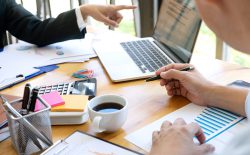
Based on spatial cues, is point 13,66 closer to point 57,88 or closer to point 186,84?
point 57,88

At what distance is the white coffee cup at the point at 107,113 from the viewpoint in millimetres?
777

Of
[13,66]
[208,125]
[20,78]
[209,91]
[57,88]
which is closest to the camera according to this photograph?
[208,125]

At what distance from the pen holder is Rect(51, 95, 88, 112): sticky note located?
0.09 m

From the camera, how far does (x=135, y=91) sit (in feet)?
3.38

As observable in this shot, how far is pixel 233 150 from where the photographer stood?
0.51m

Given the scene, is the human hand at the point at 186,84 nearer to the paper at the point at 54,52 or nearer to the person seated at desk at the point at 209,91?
the person seated at desk at the point at 209,91

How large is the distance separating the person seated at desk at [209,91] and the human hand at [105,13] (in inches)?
18.3

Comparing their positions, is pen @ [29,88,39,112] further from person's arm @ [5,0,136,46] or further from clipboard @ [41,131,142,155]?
person's arm @ [5,0,136,46]

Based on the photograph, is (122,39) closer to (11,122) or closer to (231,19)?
(11,122)

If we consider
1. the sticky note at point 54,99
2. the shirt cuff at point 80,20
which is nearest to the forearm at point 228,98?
the sticky note at point 54,99

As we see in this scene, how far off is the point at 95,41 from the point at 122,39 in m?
0.12

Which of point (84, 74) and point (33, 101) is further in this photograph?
point (84, 74)

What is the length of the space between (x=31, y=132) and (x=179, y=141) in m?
0.33

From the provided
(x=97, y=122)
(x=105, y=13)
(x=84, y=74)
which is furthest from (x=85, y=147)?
(x=105, y=13)
